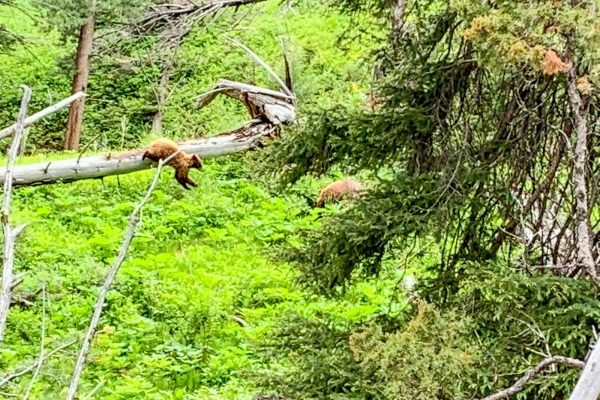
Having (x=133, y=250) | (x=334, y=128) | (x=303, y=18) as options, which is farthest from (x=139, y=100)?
(x=334, y=128)

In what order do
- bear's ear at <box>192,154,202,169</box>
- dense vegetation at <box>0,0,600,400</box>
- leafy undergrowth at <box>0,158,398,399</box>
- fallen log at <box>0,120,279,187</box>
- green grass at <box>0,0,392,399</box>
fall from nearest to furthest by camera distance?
dense vegetation at <box>0,0,600,400</box> → green grass at <box>0,0,392,399</box> → leafy undergrowth at <box>0,158,398,399</box> → fallen log at <box>0,120,279,187</box> → bear's ear at <box>192,154,202,169</box>

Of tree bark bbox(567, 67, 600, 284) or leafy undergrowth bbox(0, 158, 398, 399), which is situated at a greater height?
tree bark bbox(567, 67, 600, 284)

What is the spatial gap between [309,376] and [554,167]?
1.45 m

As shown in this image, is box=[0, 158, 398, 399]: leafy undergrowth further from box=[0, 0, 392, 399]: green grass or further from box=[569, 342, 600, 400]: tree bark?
box=[569, 342, 600, 400]: tree bark

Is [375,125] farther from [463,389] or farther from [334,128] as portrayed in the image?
[463,389]

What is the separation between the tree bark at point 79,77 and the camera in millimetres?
15234

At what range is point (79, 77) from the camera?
50.3 ft

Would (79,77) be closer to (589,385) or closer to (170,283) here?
(170,283)

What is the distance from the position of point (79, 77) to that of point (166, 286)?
811cm

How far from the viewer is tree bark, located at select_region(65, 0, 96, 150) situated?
1523 centimetres

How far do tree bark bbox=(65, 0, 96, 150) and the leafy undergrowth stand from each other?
419cm

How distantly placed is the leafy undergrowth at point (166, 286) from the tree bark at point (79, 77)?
419 centimetres

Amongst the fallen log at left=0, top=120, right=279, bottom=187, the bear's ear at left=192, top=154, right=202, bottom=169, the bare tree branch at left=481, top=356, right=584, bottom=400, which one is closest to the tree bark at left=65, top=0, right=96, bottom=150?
the fallen log at left=0, top=120, right=279, bottom=187

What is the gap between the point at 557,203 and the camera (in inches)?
146
